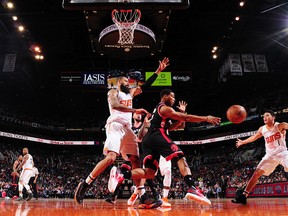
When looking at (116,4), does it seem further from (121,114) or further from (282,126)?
(282,126)

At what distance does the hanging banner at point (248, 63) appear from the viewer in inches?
707

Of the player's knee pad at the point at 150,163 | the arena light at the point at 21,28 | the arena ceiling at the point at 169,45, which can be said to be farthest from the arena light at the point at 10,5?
the player's knee pad at the point at 150,163

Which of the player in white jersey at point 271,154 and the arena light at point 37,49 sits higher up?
the arena light at point 37,49

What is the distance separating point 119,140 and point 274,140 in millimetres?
3192

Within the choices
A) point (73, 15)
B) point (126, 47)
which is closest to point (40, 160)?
point (73, 15)

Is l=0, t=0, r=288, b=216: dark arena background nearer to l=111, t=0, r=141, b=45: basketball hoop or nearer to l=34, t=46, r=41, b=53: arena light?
l=34, t=46, r=41, b=53: arena light

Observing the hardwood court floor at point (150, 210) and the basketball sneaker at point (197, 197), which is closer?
the hardwood court floor at point (150, 210)

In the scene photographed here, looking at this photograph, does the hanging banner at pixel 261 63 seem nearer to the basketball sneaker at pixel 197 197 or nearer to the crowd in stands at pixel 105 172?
the crowd in stands at pixel 105 172

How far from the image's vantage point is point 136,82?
47.7 feet

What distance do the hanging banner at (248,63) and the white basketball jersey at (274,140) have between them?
42.0ft

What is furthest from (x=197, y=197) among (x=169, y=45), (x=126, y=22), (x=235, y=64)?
(x=235, y=64)

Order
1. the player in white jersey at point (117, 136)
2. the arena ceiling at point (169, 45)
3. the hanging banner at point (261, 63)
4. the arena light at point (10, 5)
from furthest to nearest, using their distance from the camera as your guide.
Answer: the hanging banner at point (261, 63), the arena ceiling at point (169, 45), the arena light at point (10, 5), the player in white jersey at point (117, 136)

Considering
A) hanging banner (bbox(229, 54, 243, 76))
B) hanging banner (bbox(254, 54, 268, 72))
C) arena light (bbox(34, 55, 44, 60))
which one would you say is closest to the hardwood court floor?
hanging banner (bbox(229, 54, 243, 76))

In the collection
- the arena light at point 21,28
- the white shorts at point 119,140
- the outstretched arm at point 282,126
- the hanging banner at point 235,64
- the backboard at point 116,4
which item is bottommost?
the white shorts at point 119,140
